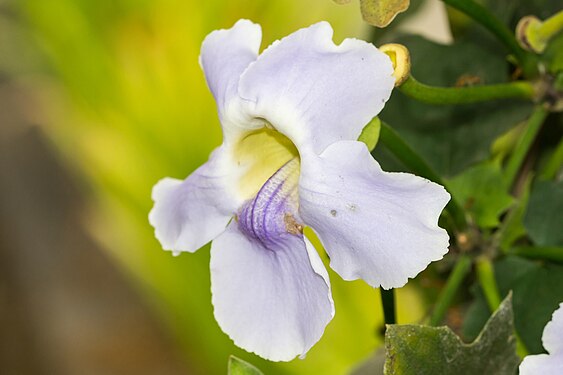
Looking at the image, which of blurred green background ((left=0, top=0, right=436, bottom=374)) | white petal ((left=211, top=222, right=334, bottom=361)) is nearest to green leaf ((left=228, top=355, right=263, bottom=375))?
white petal ((left=211, top=222, right=334, bottom=361))

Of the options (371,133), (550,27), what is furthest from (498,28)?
(371,133)

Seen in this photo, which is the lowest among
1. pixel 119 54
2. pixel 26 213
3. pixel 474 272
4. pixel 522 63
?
pixel 26 213

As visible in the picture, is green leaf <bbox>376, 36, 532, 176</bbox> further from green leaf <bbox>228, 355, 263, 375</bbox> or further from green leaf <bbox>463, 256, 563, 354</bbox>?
green leaf <bbox>228, 355, 263, 375</bbox>

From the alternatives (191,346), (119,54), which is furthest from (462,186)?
(191,346)

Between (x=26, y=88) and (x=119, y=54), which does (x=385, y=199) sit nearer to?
(x=119, y=54)

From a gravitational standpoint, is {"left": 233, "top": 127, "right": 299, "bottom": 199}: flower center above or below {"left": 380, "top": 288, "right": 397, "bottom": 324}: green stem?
above

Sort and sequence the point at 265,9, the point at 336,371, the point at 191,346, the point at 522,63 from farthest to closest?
the point at 191,346 → the point at 265,9 → the point at 336,371 → the point at 522,63

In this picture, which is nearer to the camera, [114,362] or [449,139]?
[449,139]
